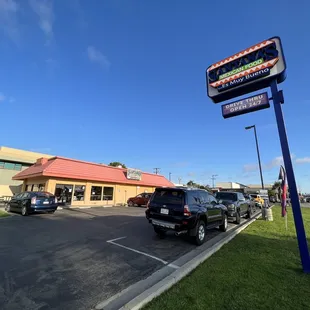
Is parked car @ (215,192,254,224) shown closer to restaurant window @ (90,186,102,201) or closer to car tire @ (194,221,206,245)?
car tire @ (194,221,206,245)

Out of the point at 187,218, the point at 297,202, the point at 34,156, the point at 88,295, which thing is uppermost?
the point at 34,156

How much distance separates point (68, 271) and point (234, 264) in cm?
399

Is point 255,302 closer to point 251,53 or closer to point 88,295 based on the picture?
point 88,295

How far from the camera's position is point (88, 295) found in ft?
12.1

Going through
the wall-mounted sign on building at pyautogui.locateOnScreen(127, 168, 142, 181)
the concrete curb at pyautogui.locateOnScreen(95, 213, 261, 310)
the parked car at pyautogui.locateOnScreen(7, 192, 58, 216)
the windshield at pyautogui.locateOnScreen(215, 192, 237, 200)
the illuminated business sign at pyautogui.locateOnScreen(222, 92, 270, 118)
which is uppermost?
the wall-mounted sign on building at pyautogui.locateOnScreen(127, 168, 142, 181)

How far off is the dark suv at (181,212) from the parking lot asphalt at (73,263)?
2.09ft

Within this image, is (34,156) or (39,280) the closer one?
(39,280)

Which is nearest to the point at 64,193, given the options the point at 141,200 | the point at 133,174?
the point at 141,200

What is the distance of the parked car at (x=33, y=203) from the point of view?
1337 centimetres

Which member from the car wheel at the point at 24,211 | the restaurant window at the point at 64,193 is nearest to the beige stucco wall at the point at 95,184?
the restaurant window at the point at 64,193

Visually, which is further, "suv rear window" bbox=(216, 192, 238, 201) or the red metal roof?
the red metal roof

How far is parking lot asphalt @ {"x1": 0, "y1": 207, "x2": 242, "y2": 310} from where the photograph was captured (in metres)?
3.61

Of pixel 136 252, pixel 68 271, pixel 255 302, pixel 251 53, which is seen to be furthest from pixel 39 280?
pixel 251 53

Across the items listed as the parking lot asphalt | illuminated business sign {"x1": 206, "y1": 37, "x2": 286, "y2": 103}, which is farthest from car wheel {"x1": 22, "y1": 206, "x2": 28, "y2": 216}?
illuminated business sign {"x1": 206, "y1": 37, "x2": 286, "y2": 103}
